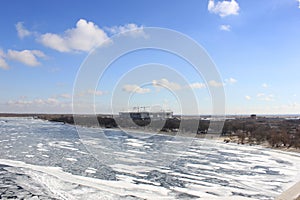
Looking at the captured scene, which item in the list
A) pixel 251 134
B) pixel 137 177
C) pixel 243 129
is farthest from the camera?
pixel 243 129

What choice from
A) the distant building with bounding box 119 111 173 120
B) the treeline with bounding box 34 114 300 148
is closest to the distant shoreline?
the treeline with bounding box 34 114 300 148

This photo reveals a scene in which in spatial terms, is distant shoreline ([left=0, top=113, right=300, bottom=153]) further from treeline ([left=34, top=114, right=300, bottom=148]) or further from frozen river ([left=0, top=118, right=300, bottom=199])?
frozen river ([left=0, top=118, right=300, bottom=199])

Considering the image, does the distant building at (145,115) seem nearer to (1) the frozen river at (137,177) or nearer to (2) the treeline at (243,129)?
(2) the treeline at (243,129)

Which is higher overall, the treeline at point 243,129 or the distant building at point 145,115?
the distant building at point 145,115

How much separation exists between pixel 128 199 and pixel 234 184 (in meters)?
3.63

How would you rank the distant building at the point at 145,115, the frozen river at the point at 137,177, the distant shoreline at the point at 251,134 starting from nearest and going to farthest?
the frozen river at the point at 137,177 < the distant shoreline at the point at 251,134 < the distant building at the point at 145,115

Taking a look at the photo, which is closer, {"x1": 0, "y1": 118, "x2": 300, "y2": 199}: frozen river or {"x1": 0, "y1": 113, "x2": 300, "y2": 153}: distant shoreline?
{"x1": 0, "y1": 118, "x2": 300, "y2": 199}: frozen river

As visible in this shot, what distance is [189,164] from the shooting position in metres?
13.2

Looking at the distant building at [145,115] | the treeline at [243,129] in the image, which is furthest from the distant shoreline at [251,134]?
the distant building at [145,115]

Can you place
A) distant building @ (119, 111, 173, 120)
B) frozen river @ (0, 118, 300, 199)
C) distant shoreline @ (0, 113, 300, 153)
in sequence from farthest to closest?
distant building @ (119, 111, 173, 120), distant shoreline @ (0, 113, 300, 153), frozen river @ (0, 118, 300, 199)

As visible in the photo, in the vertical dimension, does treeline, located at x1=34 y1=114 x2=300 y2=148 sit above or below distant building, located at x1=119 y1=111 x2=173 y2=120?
below

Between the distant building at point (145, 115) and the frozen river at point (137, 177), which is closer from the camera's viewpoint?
the frozen river at point (137, 177)

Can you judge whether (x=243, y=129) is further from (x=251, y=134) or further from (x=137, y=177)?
(x=137, y=177)

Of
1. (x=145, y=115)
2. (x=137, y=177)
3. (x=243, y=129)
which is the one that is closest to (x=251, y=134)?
(x=243, y=129)
